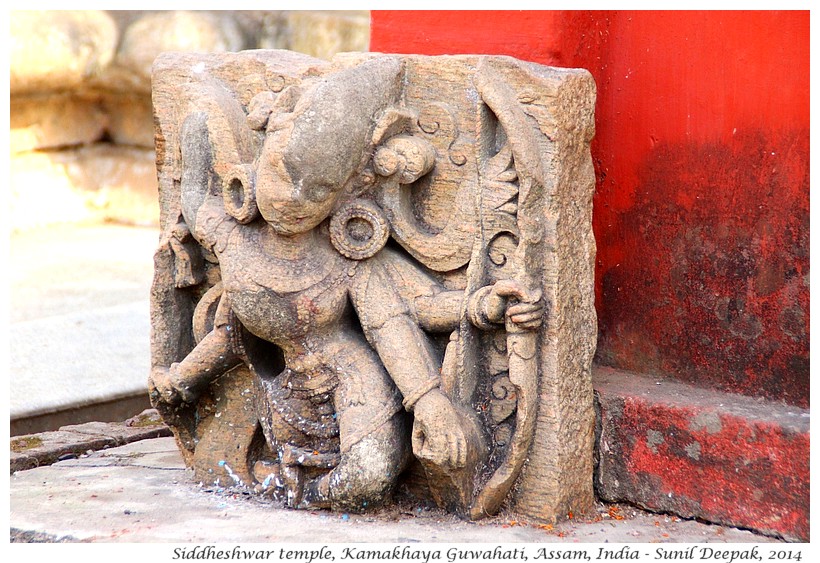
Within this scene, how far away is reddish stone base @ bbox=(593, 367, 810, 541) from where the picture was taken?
116 inches

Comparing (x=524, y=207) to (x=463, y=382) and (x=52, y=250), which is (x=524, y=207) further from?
(x=52, y=250)

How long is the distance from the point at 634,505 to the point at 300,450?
893 millimetres

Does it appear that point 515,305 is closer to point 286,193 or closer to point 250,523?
point 286,193

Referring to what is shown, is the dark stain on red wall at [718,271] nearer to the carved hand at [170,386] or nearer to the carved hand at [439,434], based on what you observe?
the carved hand at [439,434]

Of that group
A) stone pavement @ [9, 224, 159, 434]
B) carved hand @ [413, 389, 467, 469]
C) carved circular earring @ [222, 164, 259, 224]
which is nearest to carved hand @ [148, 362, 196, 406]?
carved circular earring @ [222, 164, 259, 224]

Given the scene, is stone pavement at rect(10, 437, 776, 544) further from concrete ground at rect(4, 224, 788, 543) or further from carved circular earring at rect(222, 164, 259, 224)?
carved circular earring at rect(222, 164, 259, 224)

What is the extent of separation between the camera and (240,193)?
3.08 m

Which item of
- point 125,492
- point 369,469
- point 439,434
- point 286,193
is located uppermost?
point 286,193

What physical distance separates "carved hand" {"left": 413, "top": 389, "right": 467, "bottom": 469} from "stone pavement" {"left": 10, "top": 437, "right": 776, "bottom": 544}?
0.20 meters

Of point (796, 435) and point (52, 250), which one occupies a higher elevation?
point (796, 435)

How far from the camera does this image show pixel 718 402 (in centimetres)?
312

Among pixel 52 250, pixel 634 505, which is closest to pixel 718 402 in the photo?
pixel 634 505

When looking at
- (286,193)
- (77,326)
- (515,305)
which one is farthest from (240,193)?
(77,326)

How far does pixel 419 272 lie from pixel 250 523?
29.9 inches
